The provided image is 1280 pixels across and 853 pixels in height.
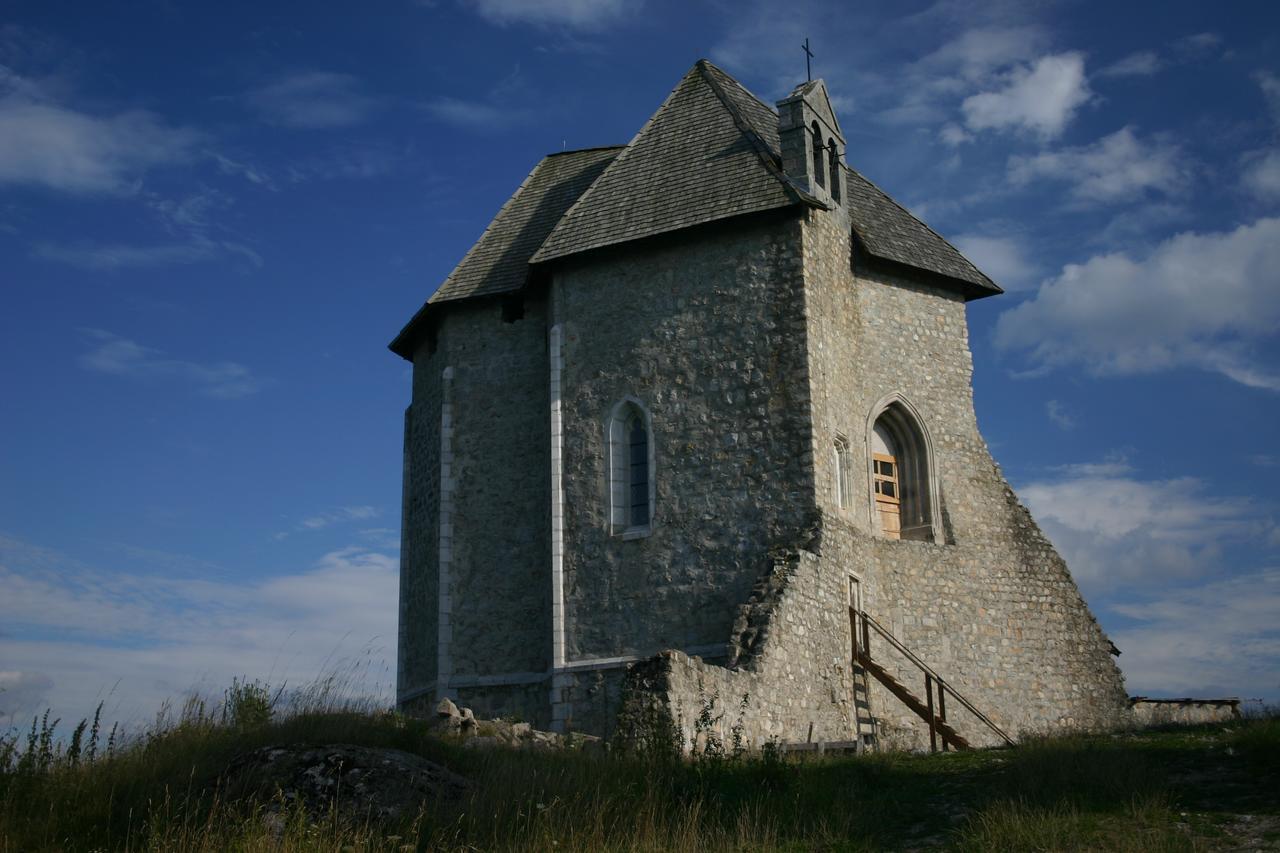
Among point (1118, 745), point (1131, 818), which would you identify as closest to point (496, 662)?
point (1118, 745)

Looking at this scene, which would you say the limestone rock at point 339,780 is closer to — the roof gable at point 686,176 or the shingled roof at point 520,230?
the roof gable at point 686,176

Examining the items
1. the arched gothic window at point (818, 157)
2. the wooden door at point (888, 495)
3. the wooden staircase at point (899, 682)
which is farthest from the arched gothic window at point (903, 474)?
the arched gothic window at point (818, 157)

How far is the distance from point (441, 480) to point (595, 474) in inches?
151

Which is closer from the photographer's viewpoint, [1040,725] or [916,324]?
[1040,725]

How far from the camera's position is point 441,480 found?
23.9 meters

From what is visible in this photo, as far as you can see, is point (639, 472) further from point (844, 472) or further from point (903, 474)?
point (903, 474)

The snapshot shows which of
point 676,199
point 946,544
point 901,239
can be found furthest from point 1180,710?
point 676,199

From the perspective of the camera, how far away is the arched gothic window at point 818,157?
22.3 m

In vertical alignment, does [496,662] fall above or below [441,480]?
below

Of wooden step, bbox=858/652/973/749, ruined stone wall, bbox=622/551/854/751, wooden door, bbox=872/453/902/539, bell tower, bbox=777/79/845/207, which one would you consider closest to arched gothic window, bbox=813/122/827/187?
bell tower, bbox=777/79/845/207

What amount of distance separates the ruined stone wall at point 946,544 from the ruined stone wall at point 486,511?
555cm

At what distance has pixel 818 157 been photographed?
22.7 meters

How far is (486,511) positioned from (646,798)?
13225 millimetres

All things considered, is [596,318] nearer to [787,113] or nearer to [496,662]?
[787,113]
